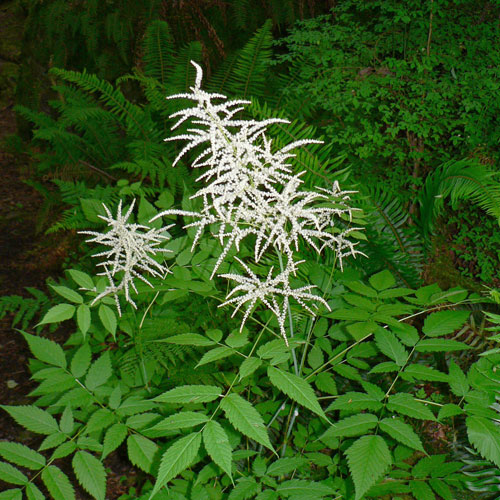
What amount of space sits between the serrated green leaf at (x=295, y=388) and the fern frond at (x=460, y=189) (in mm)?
1899

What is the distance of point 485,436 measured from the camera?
1.44 m

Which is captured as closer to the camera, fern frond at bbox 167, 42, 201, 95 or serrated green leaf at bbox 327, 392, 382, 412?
serrated green leaf at bbox 327, 392, 382, 412

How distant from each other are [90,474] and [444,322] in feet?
4.45

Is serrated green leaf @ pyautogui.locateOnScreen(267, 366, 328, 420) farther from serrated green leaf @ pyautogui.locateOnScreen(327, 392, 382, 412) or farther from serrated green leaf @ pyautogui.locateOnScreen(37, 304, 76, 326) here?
serrated green leaf @ pyautogui.locateOnScreen(37, 304, 76, 326)

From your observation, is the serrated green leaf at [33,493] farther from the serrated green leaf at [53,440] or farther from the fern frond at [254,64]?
the fern frond at [254,64]

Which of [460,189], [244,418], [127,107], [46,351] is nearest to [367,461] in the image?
[244,418]

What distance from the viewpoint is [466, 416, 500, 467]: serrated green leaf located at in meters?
1.40

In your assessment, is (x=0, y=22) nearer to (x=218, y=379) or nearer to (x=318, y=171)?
(x=318, y=171)

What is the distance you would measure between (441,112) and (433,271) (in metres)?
1.21

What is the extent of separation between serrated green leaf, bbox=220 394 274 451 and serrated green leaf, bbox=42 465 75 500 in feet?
2.16

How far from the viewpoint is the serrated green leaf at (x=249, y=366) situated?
1.32 meters

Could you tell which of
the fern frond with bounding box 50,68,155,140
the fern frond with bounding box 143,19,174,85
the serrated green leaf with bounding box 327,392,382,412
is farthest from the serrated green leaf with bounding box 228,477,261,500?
the fern frond with bounding box 143,19,174,85

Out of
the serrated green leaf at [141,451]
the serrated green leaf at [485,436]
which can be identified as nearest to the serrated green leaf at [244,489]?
the serrated green leaf at [141,451]

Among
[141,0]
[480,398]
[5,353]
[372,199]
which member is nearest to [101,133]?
[141,0]
